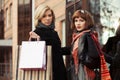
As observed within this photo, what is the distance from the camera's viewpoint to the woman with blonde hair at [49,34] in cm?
482

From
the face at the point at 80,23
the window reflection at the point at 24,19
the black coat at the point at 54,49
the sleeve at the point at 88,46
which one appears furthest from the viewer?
the window reflection at the point at 24,19

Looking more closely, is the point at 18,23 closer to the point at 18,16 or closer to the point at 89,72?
the point at 18,16

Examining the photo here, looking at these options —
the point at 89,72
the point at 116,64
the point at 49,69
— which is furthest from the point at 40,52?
the point at 116,64

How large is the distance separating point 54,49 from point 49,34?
156mm

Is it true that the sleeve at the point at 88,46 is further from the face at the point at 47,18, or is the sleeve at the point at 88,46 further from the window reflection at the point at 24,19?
the window reflection at the point at 24,19

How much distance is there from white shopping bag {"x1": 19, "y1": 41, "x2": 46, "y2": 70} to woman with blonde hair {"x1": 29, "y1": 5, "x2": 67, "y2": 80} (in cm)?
11

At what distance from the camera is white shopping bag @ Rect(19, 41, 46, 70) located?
4.64 metres

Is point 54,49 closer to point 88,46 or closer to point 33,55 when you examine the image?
point 33,55

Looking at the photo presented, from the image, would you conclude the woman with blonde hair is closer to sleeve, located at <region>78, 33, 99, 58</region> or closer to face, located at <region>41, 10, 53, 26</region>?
face, located at <region>41, 10, 53, 26</region>

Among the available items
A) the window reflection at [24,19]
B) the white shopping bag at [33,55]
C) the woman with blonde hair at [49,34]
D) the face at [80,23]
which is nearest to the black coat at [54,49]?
the woman with blonde hair at [49,34]

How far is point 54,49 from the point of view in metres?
4.88

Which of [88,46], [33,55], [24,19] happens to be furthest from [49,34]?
[24,19]

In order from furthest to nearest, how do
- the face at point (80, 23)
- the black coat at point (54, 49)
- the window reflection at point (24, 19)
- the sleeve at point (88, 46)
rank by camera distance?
1. the window reflection at point (24, 19)
2. the black coat at point (54, 49)
3. the face at point (80, 23)
4. the sleeve at point (88, 46)

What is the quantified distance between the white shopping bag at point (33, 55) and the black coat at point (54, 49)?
138 millimetres
